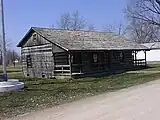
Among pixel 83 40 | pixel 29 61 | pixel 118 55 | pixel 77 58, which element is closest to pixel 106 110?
pixel 77 58

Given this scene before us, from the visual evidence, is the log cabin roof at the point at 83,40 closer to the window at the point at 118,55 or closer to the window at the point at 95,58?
the window at the point at 118,55

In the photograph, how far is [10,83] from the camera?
17719mm

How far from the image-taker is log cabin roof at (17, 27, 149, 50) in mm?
28766

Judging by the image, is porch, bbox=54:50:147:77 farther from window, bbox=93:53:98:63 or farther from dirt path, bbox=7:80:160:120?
dirt path, bbox=7:80:160:120

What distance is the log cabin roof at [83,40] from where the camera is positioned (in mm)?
28766

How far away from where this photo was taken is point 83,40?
Answer: 3155cm

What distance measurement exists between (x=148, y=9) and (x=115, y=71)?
2973 centimetres

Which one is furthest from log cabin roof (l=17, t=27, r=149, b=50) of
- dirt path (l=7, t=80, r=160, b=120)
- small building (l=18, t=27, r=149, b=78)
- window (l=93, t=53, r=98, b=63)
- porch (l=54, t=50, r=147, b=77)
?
dirt path (l=7, t=80, r=160, b=120)

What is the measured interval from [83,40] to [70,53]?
15.7 ft

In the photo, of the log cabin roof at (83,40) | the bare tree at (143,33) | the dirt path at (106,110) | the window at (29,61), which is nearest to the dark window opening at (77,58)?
the log cabin roof at (83,40)

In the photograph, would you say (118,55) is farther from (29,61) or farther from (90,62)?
(29,61)

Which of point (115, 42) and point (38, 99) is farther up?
point (115, 42)

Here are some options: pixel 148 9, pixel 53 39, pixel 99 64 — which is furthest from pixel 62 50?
pixel 148 9

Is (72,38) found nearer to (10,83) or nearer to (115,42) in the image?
(115,42)
